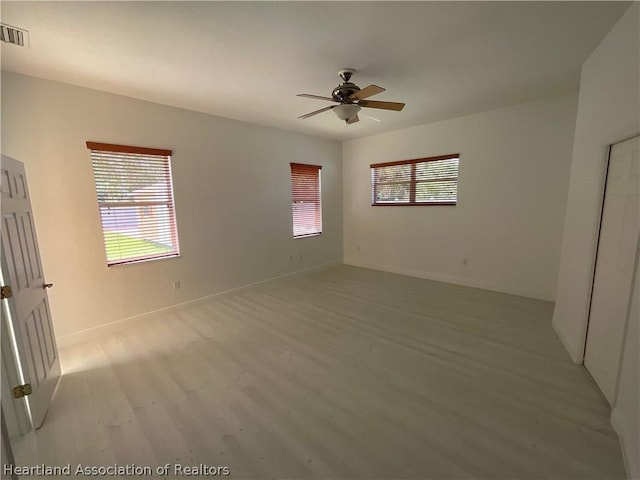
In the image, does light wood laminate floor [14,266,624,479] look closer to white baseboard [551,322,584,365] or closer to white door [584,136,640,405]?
white baseboard [551,322,584,365]

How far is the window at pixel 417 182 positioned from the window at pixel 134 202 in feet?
12.2

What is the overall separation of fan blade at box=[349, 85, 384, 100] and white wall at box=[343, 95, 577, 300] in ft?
8.37

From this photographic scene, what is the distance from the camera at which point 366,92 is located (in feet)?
7.90

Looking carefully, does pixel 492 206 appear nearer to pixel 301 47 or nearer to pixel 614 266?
pixel 614 266

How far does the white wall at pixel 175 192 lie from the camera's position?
2660mm

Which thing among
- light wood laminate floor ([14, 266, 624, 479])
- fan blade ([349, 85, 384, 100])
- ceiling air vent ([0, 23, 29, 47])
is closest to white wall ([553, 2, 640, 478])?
light wood laminate floor ([14, 266, 624, 479])

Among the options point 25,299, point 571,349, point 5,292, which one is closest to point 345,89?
point 5,292

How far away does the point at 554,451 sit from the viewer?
1.54m

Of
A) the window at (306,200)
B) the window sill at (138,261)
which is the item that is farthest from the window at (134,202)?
the window at (306,200)

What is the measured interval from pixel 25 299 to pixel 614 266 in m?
4.28

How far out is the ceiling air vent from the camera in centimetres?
184

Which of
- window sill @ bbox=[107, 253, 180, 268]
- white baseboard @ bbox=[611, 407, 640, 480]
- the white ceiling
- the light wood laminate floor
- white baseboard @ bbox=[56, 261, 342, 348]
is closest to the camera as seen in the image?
white baseboard @ bbox=[611, 407, 640, 480]

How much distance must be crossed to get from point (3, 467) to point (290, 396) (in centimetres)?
145

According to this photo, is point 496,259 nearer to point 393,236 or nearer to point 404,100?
point 393,236
